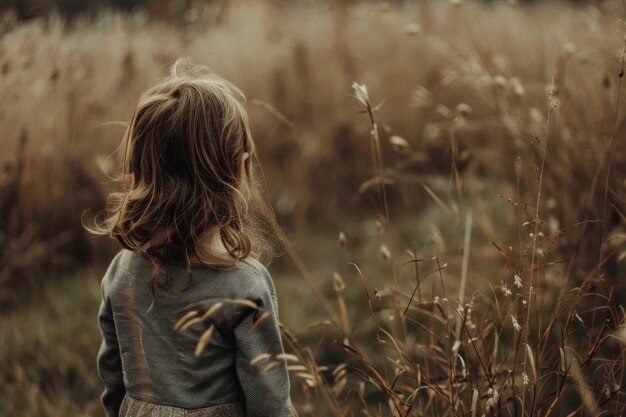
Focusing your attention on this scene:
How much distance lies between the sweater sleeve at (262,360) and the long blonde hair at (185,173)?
11 centimetres

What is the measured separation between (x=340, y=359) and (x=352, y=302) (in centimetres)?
54

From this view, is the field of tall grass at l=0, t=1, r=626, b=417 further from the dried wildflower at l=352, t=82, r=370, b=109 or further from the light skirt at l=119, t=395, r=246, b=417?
the light skirt at l=119, t=395, r=246, b=417

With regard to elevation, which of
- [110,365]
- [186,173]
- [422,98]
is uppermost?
[186,173]

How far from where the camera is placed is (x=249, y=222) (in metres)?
1.68

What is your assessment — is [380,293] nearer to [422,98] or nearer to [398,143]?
[398,143]

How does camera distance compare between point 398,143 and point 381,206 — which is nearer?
point 398,143

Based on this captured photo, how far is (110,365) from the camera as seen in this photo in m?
Answer: 1.74

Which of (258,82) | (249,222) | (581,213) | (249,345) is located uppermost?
(249,222)

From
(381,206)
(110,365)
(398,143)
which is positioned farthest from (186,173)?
(381,206)

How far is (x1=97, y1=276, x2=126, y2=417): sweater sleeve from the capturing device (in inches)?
67.2

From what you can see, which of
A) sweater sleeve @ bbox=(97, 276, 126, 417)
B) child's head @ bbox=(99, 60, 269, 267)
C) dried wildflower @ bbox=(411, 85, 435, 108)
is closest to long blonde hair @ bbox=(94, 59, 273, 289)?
child's head @ bbox=(99, 60, 269, 267)

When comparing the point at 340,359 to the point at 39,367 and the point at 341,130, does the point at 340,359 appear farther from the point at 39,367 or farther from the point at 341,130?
the point at 341,130

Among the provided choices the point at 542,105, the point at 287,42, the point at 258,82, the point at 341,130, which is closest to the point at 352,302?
the point at 542,105

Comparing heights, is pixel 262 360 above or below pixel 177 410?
above
